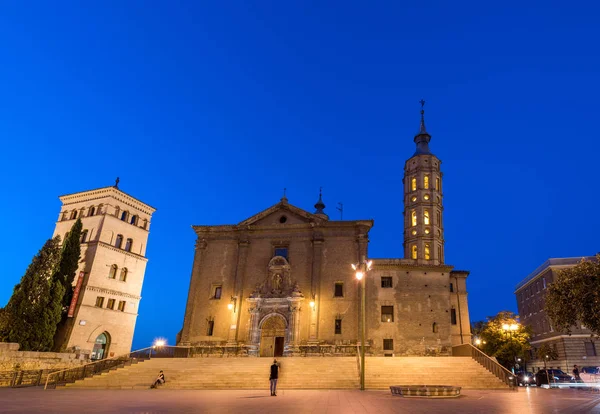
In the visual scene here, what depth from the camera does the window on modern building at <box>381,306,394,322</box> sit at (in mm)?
34188

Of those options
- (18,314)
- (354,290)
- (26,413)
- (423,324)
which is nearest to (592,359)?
(423,324)

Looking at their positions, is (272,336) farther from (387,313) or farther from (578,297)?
(578,297)

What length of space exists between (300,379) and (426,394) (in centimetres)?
855

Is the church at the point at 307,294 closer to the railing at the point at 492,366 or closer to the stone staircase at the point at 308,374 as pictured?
the railing at the point at 492,366

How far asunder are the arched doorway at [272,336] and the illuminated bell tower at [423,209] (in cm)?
1930

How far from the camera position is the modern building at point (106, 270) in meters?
39.5

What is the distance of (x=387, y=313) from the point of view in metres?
34.5

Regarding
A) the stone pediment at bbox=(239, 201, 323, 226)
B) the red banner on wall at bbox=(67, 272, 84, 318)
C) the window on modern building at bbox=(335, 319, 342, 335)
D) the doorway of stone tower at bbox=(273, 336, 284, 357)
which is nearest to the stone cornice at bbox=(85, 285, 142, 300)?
the red banner on wall at bbox=(67, 272, 84, 318)

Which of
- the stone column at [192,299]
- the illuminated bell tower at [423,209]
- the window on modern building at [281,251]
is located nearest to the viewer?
the stone column at [192,299]

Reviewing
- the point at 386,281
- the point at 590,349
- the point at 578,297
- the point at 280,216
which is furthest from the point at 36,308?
the point at 590,349

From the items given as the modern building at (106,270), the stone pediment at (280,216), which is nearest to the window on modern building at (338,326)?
the stone pediment at (280,216)

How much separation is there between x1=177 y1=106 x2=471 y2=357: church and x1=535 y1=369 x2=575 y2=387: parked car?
20.8 ft

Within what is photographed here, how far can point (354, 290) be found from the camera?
34281 millimetres

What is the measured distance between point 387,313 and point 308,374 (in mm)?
12826
